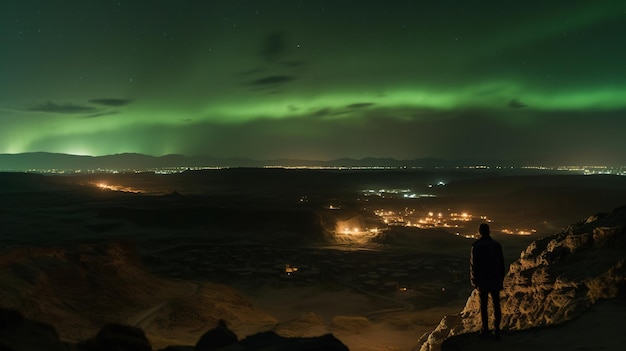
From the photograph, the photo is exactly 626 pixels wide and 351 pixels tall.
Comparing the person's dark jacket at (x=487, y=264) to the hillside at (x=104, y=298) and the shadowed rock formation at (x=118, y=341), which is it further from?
the hillside at (x=104, y=298)

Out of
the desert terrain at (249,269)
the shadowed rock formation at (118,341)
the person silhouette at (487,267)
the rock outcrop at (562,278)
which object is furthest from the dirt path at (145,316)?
the person silhouette at (487,267)

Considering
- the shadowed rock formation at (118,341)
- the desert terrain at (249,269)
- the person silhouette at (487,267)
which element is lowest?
the desert terrain at (249,269)

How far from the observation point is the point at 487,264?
9414 mm

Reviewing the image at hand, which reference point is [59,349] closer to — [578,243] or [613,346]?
[613,346]

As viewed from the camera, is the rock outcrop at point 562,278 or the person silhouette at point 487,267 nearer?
the person silhouette at point 487,267

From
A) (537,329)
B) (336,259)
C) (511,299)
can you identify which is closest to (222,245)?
(336,259)

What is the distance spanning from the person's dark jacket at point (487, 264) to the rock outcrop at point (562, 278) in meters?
2.35

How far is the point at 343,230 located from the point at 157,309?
33.4 metres

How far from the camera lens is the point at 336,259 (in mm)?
38625

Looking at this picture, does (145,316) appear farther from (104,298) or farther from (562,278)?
(562,278)

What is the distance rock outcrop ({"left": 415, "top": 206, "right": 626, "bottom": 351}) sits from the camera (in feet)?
35.6

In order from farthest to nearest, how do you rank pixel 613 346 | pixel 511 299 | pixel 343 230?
pixel 343 230, pixel 511 299, pixel 613 346

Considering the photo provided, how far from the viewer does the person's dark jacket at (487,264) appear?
30.7ft

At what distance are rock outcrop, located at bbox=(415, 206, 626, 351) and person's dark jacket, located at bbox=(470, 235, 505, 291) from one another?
2.35 metres
